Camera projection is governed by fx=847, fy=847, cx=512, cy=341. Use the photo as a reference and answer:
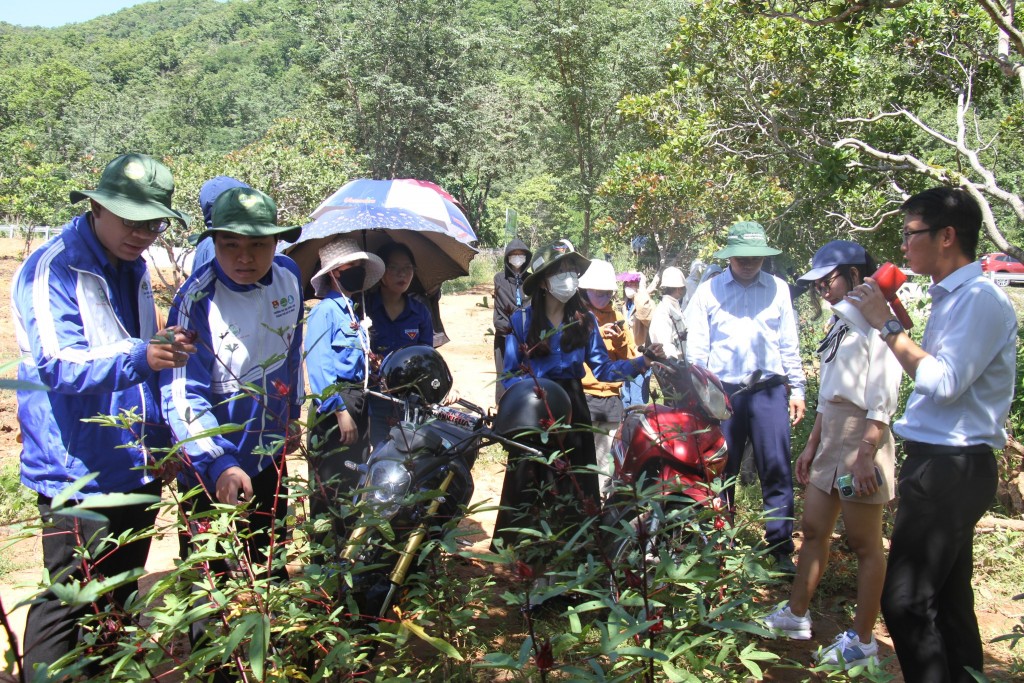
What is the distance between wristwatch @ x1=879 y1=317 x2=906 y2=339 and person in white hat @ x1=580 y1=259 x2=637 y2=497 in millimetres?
2373

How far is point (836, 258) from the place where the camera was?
3.81 meters

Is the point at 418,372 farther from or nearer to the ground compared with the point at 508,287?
nearer to the ground

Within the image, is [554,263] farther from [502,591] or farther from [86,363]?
[86,363]

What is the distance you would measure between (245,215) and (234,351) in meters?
0.44

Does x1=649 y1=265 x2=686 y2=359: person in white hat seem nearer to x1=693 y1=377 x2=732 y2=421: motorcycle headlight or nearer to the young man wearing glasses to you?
x1=693 y1=377 x2=732 y2=421: motorcycle headlight

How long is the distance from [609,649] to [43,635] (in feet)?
5.69

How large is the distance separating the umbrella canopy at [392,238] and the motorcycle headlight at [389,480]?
5.30 ft

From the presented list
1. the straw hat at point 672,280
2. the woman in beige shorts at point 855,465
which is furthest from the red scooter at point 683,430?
the straw hat at point 672,280

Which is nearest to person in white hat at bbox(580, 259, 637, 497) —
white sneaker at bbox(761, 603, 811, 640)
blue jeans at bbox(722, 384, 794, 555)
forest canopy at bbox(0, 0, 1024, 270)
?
blue jeans at bbox(722, 384, 794, 555)

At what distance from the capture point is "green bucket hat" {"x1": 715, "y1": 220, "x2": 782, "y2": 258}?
4484mm

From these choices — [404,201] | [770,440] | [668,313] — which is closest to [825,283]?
[770,440]

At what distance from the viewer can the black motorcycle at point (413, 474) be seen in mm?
2260

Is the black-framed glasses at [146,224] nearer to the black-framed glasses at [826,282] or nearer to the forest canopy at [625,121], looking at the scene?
the black-framed glasses at [826,282]

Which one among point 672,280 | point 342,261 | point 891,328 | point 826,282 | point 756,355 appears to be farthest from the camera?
point 672,280
